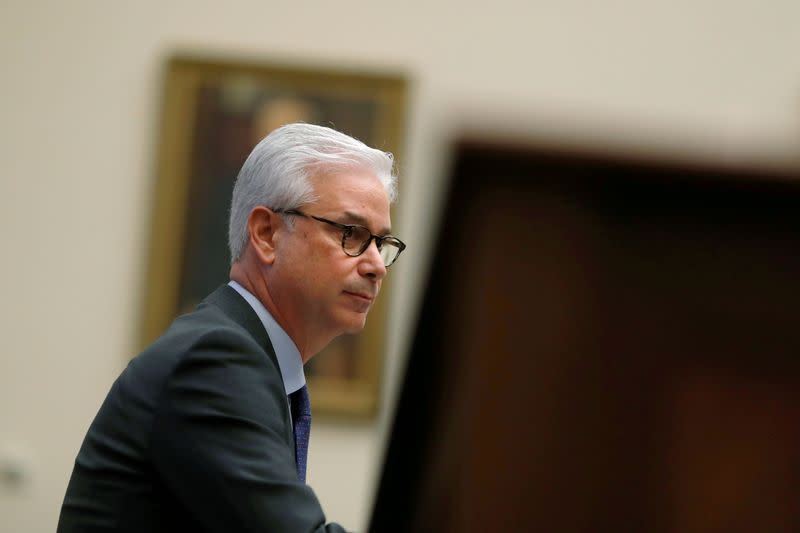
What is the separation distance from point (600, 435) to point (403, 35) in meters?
5.85

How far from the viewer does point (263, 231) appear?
9.12 feet

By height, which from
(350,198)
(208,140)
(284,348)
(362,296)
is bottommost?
(284,348)

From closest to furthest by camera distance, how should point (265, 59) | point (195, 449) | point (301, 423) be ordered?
point (195, 449), point (301, 423), point (265, 59)

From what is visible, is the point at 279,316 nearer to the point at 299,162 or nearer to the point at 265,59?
the point at 299,162

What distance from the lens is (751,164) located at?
100 cm

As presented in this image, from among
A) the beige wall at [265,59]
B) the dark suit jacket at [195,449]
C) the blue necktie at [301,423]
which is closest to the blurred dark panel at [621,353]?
the dark suit jacket at [195,449]

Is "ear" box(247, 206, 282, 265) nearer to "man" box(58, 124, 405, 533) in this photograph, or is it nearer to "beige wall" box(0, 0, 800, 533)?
"man" box(58, 124, 405, 533)

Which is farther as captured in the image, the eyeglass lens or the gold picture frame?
the gold picture frame

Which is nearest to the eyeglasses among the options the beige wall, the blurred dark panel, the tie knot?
the tie knot

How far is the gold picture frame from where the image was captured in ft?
22.1

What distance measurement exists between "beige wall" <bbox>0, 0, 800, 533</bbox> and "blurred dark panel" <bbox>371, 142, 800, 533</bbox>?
5454 millimetres

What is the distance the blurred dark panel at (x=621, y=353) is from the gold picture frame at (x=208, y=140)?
556 centimetres

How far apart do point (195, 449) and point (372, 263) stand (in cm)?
76

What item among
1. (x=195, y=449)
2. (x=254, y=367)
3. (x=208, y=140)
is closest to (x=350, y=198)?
(x=254, y=367)
